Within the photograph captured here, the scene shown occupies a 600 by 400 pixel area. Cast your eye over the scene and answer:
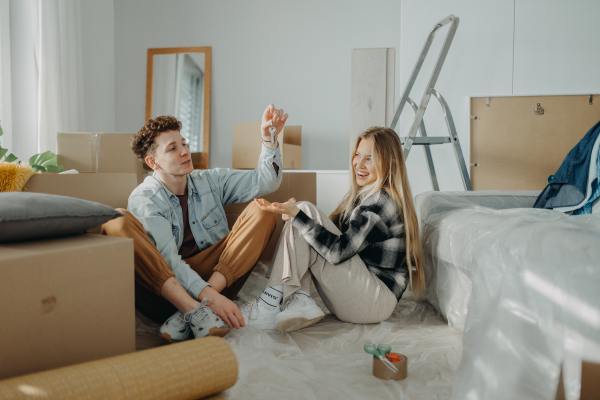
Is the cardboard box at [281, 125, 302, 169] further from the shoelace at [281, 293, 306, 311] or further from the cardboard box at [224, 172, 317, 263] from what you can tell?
the shoelace at [281, 293, 306, 311]

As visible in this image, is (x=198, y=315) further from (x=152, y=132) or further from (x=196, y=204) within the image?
(x=152, y=132)

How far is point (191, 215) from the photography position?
1.63 metres

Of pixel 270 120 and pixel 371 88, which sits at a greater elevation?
pixel 371 88

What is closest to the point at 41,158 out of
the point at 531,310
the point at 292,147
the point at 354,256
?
the point at 292,147

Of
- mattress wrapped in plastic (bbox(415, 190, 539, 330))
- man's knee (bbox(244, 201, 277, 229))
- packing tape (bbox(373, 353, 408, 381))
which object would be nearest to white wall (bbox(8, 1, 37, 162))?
man's knee (bbox(244, 201, 277, 229))

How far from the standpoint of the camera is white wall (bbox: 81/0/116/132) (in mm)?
3273

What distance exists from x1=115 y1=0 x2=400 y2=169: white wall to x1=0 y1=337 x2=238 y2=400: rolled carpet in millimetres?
2631

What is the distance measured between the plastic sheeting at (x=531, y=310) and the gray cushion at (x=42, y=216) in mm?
906

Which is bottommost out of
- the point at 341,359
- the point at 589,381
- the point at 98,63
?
the point at 341,359

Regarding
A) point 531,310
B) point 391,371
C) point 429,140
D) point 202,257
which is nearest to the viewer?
point 531,310

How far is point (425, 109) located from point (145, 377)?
2.03 meters

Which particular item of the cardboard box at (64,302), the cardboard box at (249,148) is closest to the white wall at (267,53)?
the cardboard box at (249,148)

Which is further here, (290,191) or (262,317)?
(290,191)

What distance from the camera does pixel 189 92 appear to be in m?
3.49
